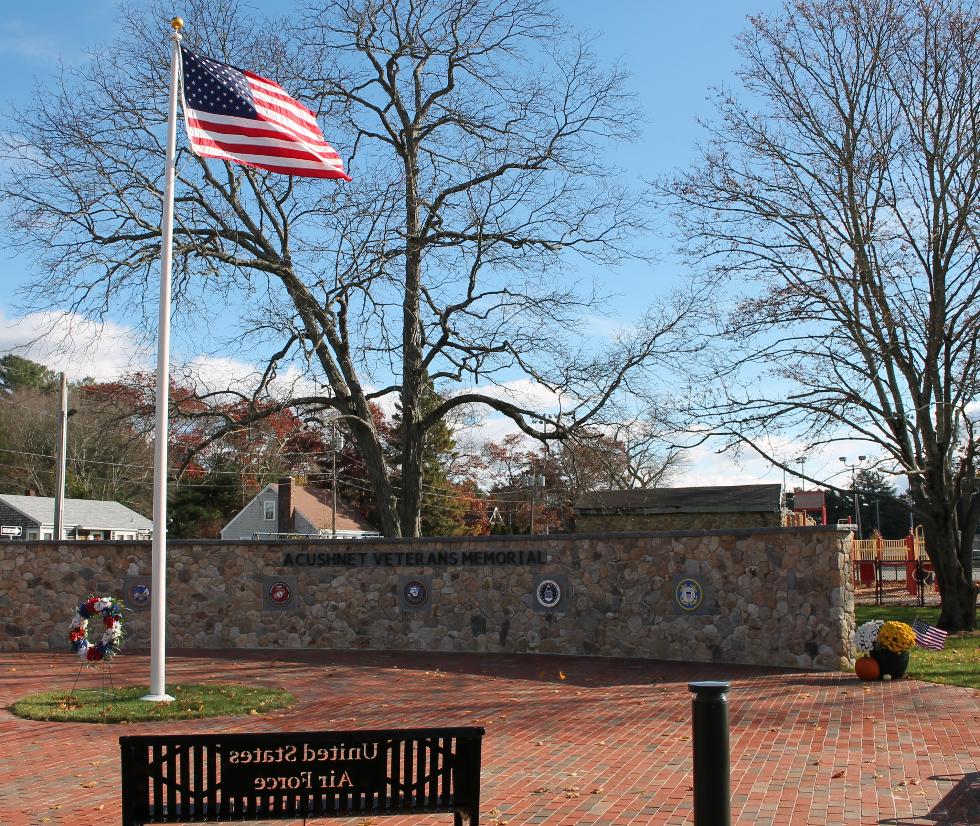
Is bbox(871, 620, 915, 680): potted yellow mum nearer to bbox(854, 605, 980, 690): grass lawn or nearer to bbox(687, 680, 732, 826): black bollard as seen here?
bbox(854, 605, 980, 690): grass lawn

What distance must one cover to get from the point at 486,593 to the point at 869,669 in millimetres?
6731

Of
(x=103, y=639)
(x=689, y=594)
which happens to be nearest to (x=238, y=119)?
(x=103, y=639)

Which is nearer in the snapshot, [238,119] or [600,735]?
[600,735]

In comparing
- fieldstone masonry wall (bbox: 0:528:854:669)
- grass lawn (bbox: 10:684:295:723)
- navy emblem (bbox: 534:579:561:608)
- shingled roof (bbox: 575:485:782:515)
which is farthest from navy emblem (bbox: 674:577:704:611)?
shingled roof (bbox: 575:485:782:515)

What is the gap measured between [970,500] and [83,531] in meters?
42.6

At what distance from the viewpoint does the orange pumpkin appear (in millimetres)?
13250

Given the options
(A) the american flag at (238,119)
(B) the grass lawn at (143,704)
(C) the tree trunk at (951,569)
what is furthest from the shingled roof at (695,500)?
(A) the american flag at (238,119)

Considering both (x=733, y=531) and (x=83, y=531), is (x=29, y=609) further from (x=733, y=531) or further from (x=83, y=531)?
(x=83, y=531)

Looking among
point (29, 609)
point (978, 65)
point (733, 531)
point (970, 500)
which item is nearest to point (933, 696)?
point (733, 531)

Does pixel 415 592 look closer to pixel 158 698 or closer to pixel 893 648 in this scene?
pixel 158 698

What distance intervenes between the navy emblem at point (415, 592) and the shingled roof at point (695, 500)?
11.8m

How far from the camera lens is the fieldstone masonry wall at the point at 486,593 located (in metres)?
15.2

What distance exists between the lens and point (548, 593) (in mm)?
17281

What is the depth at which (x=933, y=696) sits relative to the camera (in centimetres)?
1196
